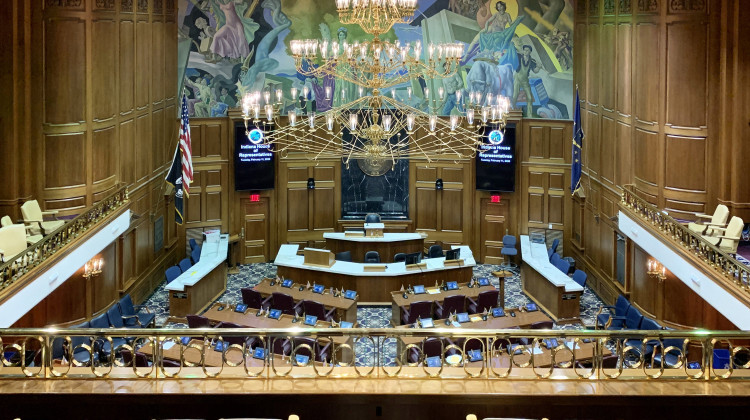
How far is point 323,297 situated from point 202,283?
8.90 feet

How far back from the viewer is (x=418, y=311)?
587 inches

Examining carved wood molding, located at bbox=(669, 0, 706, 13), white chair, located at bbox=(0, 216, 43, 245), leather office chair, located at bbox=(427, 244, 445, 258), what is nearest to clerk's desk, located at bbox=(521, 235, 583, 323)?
leather office chair, located at bbox=(427, 244, 445, 258)

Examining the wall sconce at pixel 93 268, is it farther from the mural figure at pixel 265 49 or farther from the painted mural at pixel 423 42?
the mural figure at pixel 265 49

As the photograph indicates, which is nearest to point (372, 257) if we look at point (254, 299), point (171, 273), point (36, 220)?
point (254, 299)

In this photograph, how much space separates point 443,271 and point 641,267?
13.1 ft

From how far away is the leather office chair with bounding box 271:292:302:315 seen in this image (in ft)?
50.3

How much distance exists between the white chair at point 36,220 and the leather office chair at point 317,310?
442cm

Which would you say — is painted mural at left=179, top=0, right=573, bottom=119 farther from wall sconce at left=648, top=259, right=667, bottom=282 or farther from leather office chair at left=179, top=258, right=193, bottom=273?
wall sconce at left=648, top=259, right=667, bottom=282

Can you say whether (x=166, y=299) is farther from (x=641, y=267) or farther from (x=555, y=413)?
(x=555, y=413)

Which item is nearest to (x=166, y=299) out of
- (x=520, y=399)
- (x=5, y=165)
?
(x=5, y=165)

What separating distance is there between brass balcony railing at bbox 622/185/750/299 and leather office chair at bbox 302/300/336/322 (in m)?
5.92

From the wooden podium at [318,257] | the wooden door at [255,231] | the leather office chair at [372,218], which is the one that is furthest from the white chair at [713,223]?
the wooden door at [255,231]

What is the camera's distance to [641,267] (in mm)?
15594

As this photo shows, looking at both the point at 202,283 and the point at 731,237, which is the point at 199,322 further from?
the point at 731,237
